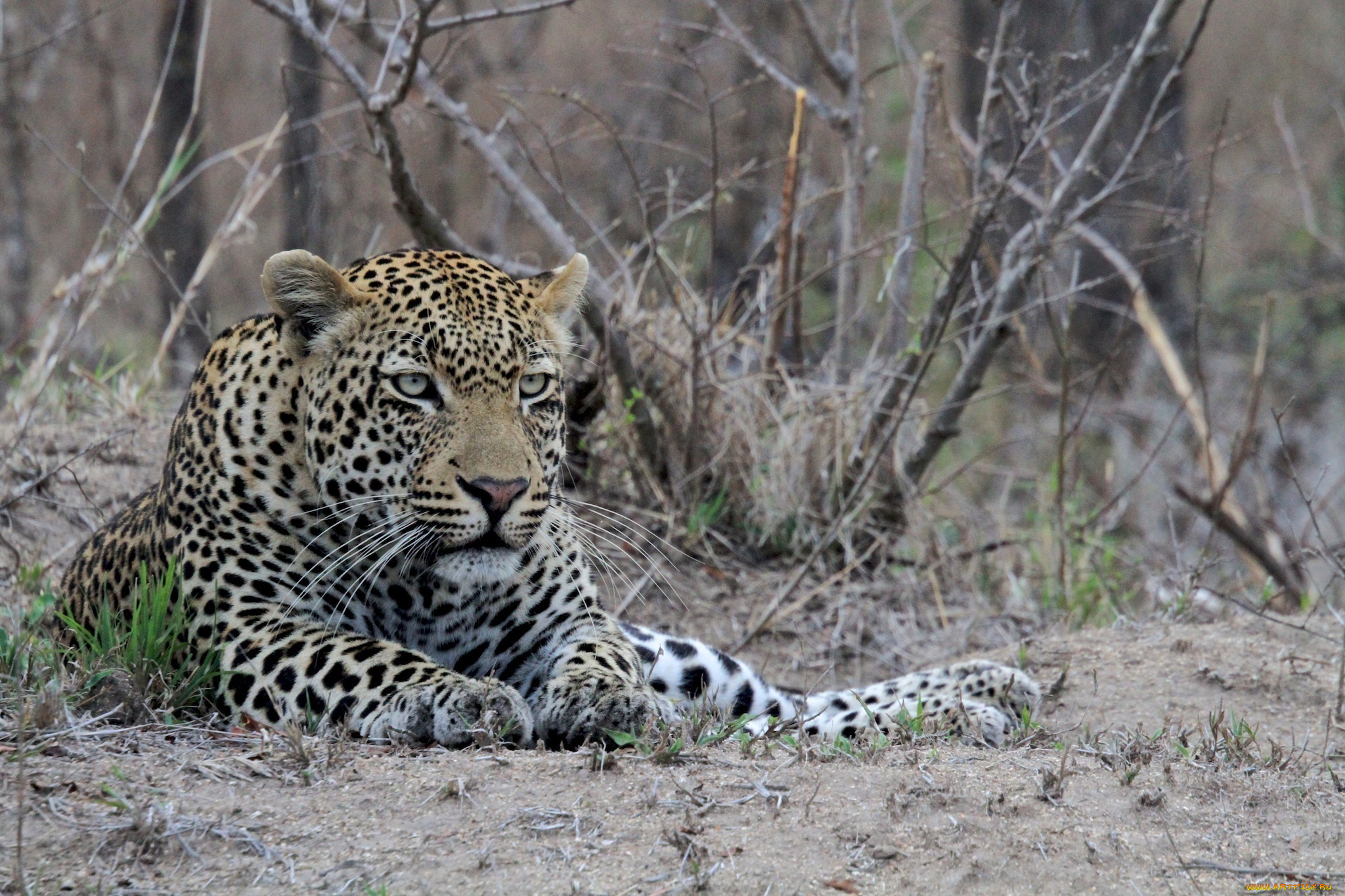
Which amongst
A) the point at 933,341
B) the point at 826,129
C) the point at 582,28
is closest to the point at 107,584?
the point at 933,341

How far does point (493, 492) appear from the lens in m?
4.23

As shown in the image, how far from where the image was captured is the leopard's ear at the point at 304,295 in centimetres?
443

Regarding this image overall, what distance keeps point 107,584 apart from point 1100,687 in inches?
142

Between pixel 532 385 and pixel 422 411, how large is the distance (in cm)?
40

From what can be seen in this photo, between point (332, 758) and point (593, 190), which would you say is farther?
point (593, 190)

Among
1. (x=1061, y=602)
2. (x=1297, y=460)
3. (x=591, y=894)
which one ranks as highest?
(x=591, y=894)

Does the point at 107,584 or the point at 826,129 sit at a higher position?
the point at 826,129

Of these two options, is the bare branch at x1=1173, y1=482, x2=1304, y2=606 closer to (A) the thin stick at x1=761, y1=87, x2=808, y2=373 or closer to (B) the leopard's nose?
(A) the thin stick at x1=761, y1=87, x2=808, y2=373

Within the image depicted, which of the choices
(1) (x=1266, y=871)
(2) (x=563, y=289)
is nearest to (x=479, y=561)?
→ (2) (x=563, y=289)

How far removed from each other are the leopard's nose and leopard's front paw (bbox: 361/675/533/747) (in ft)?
1.71

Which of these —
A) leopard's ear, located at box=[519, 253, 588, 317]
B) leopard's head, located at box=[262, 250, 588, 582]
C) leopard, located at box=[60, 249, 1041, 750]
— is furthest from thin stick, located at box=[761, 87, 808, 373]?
leopard's head, located at box=[262, 250, 588, 582]

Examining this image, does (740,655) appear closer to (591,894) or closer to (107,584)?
(107,584)

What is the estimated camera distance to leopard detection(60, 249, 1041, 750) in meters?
4.14

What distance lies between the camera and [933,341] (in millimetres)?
6480
